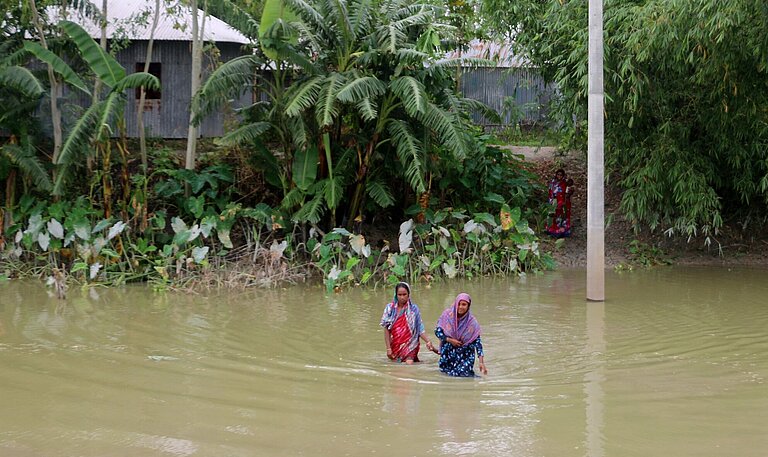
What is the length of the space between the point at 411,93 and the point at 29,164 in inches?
253

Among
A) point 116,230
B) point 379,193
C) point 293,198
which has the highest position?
point 379,193

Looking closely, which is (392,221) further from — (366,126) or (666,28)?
(666,28)

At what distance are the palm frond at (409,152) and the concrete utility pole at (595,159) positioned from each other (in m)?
2.67

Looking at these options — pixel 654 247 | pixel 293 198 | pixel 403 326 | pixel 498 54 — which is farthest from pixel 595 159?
pixel 498 54

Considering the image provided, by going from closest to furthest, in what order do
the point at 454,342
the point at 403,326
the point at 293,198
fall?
the point at 454,342
the point at 403,326
the point at 293,198

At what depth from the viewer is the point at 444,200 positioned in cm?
1702

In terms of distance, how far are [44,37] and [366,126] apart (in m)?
5.80

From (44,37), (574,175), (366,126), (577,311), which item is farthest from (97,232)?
(574,175)

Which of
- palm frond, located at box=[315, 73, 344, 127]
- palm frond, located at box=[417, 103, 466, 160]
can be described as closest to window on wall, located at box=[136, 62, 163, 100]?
palm frond, located at box=[315, 73, 344, 127]

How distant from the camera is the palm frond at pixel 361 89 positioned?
12980 mm

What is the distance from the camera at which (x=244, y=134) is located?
553 inches

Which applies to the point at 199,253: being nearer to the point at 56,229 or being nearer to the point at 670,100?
the point at 56,229

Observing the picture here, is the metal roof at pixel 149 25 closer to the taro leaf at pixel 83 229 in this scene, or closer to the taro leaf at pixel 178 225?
the taro leaf at pixel 178 225

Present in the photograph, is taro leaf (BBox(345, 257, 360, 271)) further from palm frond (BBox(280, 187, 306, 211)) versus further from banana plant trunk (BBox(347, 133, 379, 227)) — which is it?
banana plant trunk (BBox(347, 133, 379, 227))
